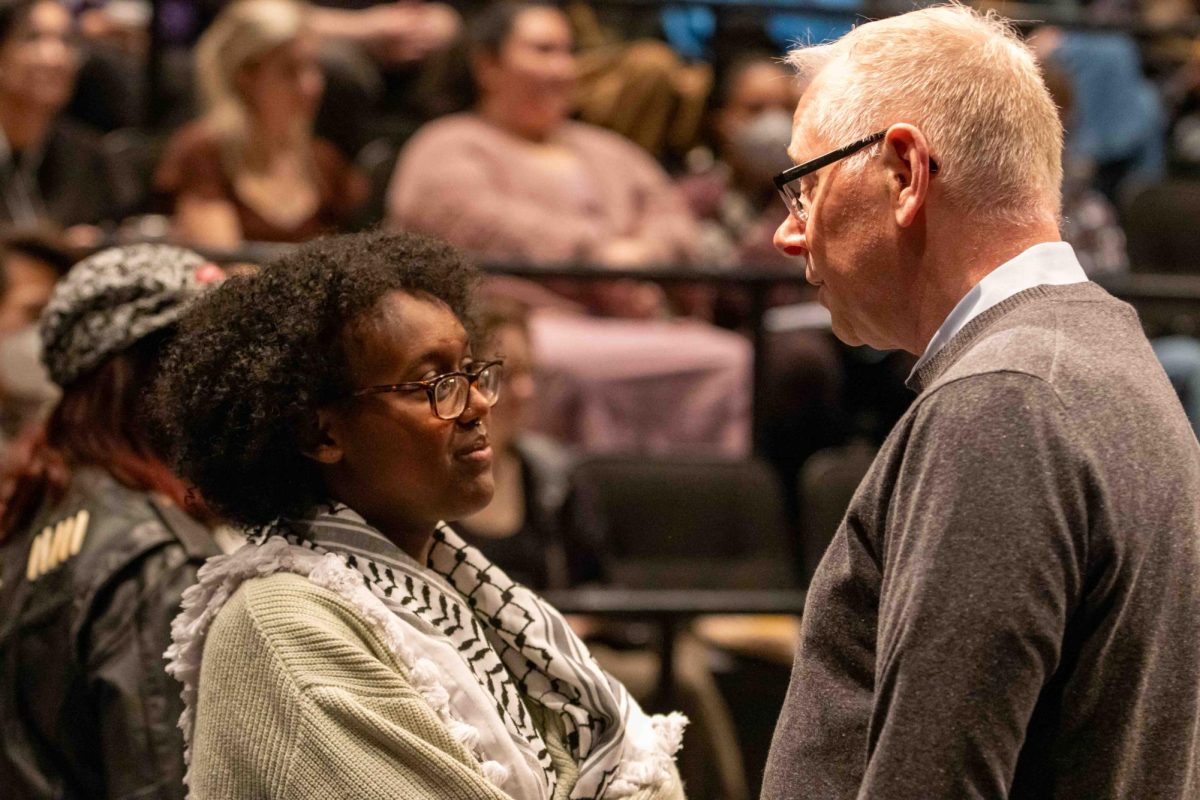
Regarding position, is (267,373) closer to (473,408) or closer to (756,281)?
(473,408)

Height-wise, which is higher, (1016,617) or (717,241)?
(1016,617)

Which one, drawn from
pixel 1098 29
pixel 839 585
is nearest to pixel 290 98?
pixel 1098 29

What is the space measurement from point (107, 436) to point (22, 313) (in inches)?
58.7

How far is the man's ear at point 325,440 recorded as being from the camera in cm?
170

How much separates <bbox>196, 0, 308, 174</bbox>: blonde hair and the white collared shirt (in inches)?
132

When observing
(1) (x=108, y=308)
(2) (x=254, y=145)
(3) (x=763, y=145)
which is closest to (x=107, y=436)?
(1) (x=108, y=308)

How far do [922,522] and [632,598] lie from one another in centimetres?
233

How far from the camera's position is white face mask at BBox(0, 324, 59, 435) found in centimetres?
327

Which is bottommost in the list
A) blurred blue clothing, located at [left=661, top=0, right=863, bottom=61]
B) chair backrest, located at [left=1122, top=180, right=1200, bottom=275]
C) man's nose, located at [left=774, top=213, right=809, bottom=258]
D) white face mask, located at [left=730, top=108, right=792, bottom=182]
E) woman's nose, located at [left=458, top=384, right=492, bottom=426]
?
chair backrest, located at [left=1122, top=180, right=1200, bottom=275]

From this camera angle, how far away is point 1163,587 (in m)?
1.32

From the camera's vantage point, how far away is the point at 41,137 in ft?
15.4

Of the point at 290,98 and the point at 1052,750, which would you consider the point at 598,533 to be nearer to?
the point at 290,98

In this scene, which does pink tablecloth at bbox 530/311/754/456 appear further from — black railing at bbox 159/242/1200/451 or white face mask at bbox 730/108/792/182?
white face mask at bbox 730/108/792/182

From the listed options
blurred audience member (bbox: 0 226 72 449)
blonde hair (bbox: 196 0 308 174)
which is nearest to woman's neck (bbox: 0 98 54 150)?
blonde hair (bbox: 196 0 308 174)
